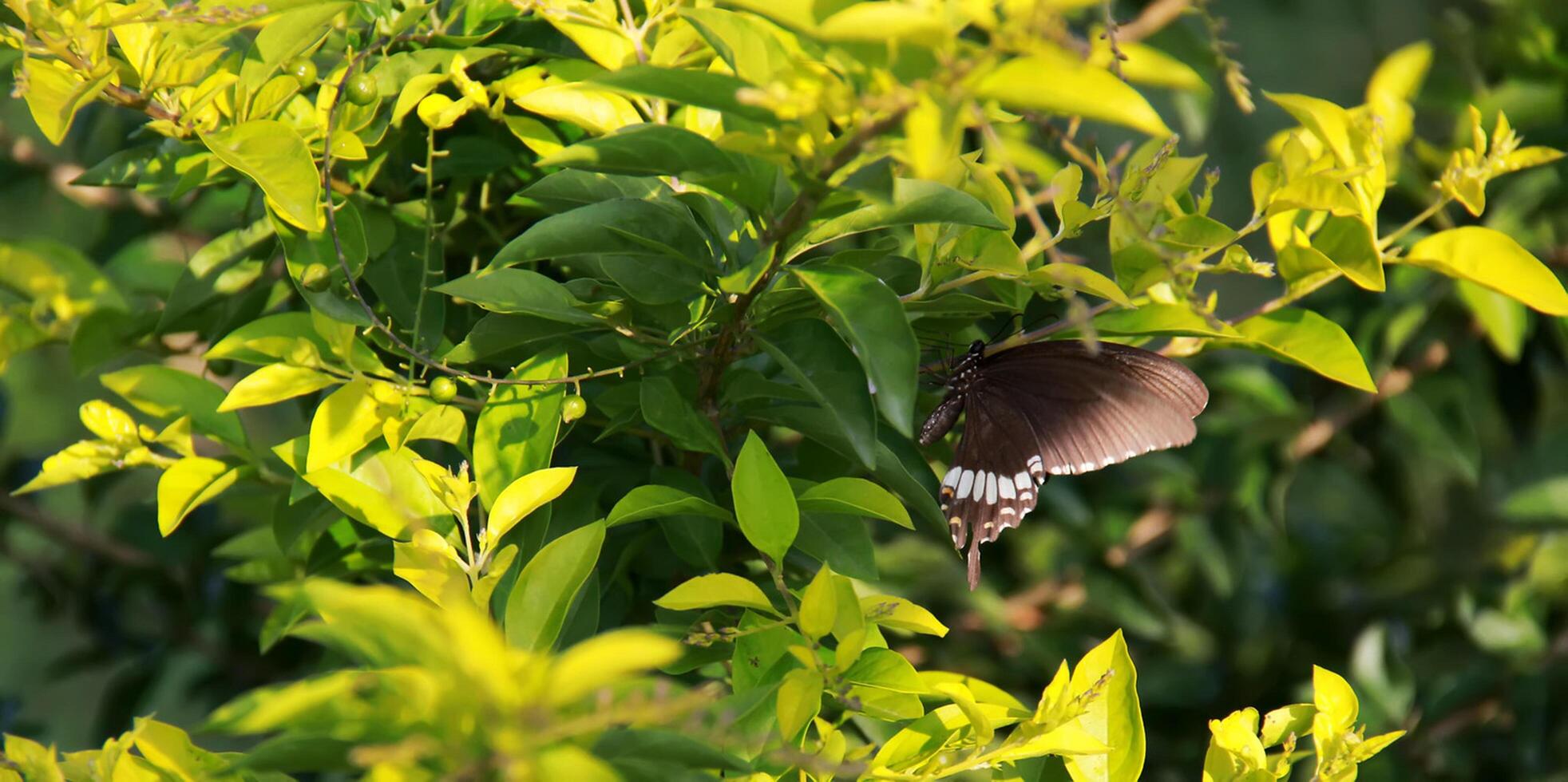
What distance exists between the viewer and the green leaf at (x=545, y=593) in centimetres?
59

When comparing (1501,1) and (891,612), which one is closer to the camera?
(891,612)

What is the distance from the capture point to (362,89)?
707 millimetres

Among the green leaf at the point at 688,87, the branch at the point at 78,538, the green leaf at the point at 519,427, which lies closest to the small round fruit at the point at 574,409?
the green leaf at the point at 519,427

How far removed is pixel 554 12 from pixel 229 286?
0.37m

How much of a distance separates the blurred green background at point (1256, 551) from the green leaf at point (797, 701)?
25.2 inches

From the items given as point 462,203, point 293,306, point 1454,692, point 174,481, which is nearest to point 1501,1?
point 1454,692

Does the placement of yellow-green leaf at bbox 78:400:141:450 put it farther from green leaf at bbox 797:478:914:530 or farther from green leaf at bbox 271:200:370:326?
green leaf at bbox 797:478:914:530

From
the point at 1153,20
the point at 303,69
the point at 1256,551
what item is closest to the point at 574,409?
the point at 303,69

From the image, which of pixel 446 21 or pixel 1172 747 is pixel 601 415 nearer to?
pixel 446 21

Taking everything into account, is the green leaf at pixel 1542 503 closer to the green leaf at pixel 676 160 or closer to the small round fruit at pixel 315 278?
the green leaf at pixel 676 160

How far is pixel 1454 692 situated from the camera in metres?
1.38

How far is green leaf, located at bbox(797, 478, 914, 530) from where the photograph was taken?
0.66 meters

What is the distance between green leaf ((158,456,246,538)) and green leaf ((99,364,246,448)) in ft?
0.12

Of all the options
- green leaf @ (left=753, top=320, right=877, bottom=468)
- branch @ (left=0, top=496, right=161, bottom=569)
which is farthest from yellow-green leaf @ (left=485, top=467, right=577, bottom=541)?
branch @ (left=0, top=496, right=161, bottom=569)
